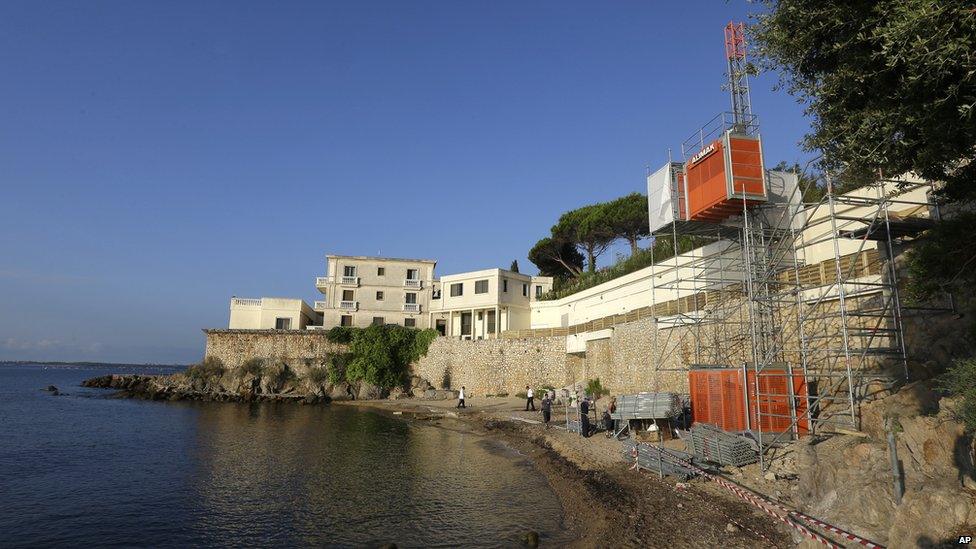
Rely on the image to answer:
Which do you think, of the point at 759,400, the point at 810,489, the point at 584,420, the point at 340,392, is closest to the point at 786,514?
the point at 810,489

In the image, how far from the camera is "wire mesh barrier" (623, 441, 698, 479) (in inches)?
584

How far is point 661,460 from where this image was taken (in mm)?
15422

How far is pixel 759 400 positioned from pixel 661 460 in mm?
3575

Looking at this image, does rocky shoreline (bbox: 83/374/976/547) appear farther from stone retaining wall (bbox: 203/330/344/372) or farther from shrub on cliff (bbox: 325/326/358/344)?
stone retaining wall (bbox: 203/330/344/372)

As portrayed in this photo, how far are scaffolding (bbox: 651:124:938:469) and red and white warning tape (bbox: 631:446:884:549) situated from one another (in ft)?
4.77

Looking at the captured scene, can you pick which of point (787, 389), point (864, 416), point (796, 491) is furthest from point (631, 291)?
point (796, 491)

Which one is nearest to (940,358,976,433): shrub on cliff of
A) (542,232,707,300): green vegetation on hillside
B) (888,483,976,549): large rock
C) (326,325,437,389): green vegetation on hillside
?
(888,483,976,549): large rock

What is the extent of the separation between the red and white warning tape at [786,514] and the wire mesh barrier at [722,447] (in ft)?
2.26

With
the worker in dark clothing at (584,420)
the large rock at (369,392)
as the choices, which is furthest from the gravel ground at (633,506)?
the large rock at (369,392)

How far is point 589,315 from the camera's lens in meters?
39.5

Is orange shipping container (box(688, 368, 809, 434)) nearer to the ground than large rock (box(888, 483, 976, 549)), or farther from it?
farther from it

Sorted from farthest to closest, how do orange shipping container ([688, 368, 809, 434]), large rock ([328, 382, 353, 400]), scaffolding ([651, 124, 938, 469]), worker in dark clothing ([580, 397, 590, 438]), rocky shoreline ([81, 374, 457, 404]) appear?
large rock ([328, 382, 353, 400]), rocky shoreline ([81, 374, 457, 404]), worker in dark clothing ([580, 397, 590, 438]), orange shipping container ([688, 368, 809, 434]), scaffolding ([651, 124, 938, 469])

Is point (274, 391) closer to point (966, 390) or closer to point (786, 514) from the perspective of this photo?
point (786, 514)

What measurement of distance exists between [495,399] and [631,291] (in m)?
14.6
